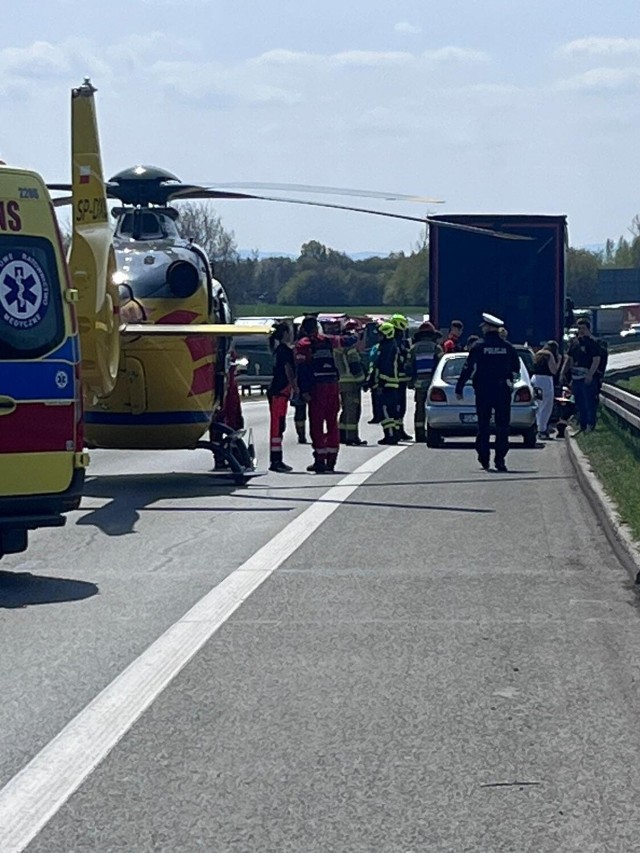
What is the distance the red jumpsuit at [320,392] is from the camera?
19.2 meters

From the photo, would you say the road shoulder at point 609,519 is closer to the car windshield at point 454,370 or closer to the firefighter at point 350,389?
the car windshield at point 454,370

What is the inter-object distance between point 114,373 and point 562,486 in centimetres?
496

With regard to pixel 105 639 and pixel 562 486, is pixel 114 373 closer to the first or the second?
pixel 562 486

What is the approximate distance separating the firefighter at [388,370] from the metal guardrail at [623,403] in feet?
10.2

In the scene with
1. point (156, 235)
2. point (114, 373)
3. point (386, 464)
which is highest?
point (156, 235)

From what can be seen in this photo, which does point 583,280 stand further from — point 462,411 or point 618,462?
point 618,462

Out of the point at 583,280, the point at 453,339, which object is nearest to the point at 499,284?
the point at 453,339

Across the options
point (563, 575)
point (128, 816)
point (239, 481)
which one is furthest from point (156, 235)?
point (128, 816)

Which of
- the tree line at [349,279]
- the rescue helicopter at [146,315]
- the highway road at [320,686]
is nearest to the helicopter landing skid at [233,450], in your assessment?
the rescue helicopter at [146,315]

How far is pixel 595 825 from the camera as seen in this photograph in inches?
215

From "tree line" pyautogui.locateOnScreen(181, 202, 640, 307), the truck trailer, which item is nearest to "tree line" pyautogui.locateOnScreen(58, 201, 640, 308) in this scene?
"tree line" pyautogui.locateOnScreen(181, 202, 640, 307)

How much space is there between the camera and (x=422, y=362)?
24.5 metres

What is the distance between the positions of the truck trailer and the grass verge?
3448 mm

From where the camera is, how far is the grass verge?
13461 mm
